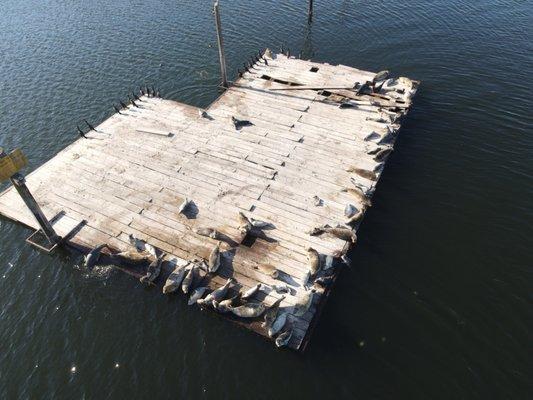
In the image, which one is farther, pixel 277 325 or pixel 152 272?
pixel 152 272

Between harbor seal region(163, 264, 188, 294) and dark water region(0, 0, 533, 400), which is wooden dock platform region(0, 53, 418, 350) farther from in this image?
dark water region(0, 0, 533, 400)

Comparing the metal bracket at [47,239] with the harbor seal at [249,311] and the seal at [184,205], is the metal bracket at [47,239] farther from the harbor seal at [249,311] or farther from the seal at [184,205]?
the harbor seal at [249,311]

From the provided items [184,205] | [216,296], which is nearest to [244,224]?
[184,205]

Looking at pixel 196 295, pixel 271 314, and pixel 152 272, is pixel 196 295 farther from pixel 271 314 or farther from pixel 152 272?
pixel 271 314

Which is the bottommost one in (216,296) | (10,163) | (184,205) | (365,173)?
(216,296)

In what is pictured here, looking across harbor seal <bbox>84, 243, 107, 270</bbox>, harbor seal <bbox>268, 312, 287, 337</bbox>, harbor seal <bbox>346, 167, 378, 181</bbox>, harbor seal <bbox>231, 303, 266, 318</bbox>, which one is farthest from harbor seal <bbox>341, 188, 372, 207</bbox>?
harbor seal <bbox>84, 243, 107, 270</bbox>

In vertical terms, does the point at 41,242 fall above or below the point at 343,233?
below

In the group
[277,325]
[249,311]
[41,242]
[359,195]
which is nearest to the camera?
[277,325]
